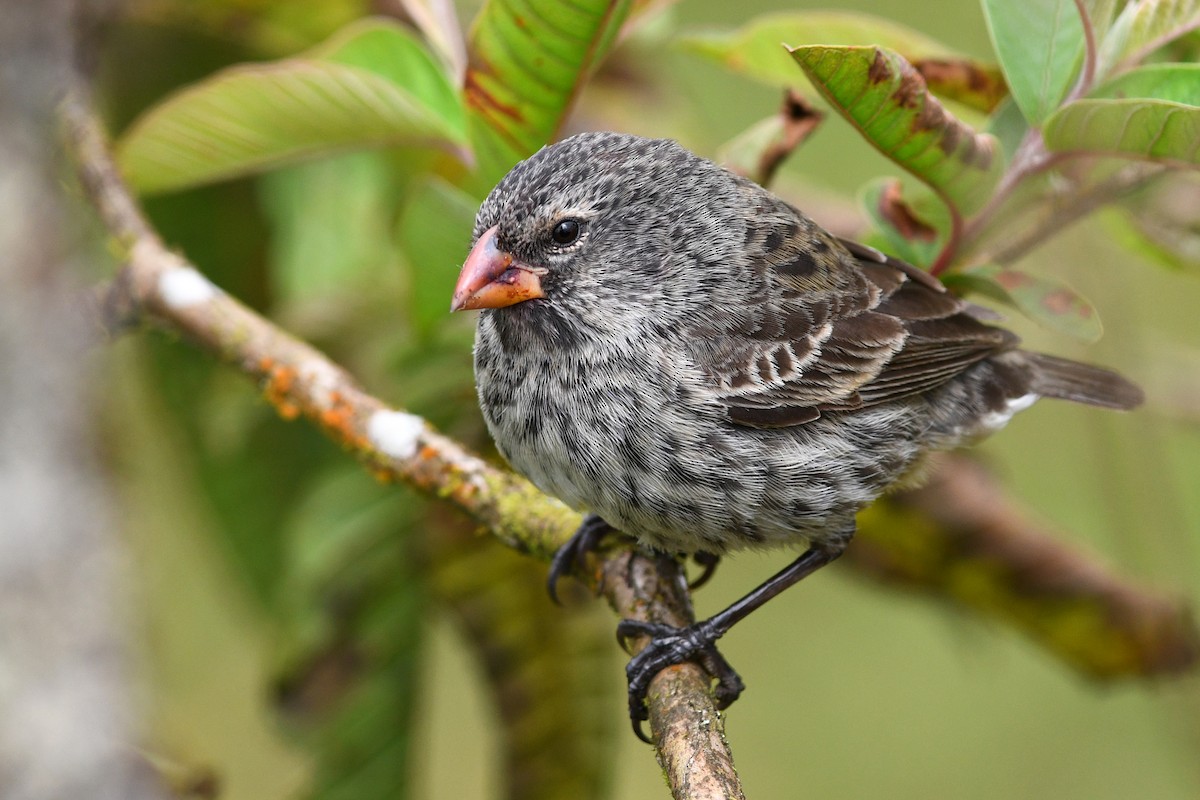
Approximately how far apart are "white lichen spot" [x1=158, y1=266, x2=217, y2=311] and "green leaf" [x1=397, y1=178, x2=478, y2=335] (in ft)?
1.68

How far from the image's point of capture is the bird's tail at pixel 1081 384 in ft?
10.6

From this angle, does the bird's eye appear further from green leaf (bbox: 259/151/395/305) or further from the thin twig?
the thin twig

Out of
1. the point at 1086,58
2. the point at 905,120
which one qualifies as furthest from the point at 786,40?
the point at 1086,58

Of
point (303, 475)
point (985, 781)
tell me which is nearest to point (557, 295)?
point (303, 475)

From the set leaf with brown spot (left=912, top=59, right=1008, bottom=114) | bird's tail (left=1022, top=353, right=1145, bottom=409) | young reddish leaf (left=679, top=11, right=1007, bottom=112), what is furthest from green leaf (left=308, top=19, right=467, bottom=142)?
bird's tail (left=1022, top=353, right=1145, bottom=409)

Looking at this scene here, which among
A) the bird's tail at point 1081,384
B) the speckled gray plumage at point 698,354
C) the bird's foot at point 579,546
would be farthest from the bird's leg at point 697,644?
the bird's tail at point 1081,384

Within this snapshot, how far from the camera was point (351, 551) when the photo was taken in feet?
10.4

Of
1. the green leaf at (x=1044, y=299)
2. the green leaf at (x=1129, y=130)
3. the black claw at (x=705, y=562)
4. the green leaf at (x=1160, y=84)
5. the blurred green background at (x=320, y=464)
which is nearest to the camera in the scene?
the green leaf at (x=1129, y=130)

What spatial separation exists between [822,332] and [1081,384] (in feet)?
3.06

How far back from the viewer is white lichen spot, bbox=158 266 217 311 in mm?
2883

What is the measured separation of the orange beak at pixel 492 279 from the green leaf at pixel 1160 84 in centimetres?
131

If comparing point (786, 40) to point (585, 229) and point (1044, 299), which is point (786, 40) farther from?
point (1044, 299)

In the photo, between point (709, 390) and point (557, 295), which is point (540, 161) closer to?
point (557, 295)

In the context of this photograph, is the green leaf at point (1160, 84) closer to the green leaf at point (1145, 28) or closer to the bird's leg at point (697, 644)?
the green leaf at point (1145, 28)
